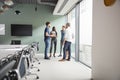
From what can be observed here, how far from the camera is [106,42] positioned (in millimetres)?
4223

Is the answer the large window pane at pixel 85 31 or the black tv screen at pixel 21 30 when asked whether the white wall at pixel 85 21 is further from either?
the black tv screen at pixel 21 30

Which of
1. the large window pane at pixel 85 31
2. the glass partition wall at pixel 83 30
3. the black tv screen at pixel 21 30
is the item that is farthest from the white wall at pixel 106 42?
the black tv screen at pixel 21 30

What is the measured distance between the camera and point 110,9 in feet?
13.4

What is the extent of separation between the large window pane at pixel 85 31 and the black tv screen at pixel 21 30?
407 cm

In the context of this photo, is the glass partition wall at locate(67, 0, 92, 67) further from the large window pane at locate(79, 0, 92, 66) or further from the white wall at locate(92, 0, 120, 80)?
the white wall at locate(92, 0, 120, 80)

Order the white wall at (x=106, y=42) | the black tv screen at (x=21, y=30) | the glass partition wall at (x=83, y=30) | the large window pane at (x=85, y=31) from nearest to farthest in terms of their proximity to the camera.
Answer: the white wall at (x=106, y=42) < the large window pane at (x=85, y=31) < the glass partition wall at (x=83, y=30) < the black tv screen at (x=21, y=30)

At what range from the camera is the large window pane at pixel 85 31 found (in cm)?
781

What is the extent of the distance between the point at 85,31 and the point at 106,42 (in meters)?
4.11

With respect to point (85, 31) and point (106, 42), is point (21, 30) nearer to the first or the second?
point (85, 31)

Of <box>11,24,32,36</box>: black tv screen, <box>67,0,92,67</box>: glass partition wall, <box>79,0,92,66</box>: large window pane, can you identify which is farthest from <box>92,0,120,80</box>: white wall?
<box>11,24,32,36</box>: black tv screen

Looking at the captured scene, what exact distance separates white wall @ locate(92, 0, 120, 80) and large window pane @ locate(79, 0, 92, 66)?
2.86 meters

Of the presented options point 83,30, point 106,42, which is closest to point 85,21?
point 83,30

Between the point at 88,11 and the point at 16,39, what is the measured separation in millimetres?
5515

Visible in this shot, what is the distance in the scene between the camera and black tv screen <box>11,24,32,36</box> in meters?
11.7
